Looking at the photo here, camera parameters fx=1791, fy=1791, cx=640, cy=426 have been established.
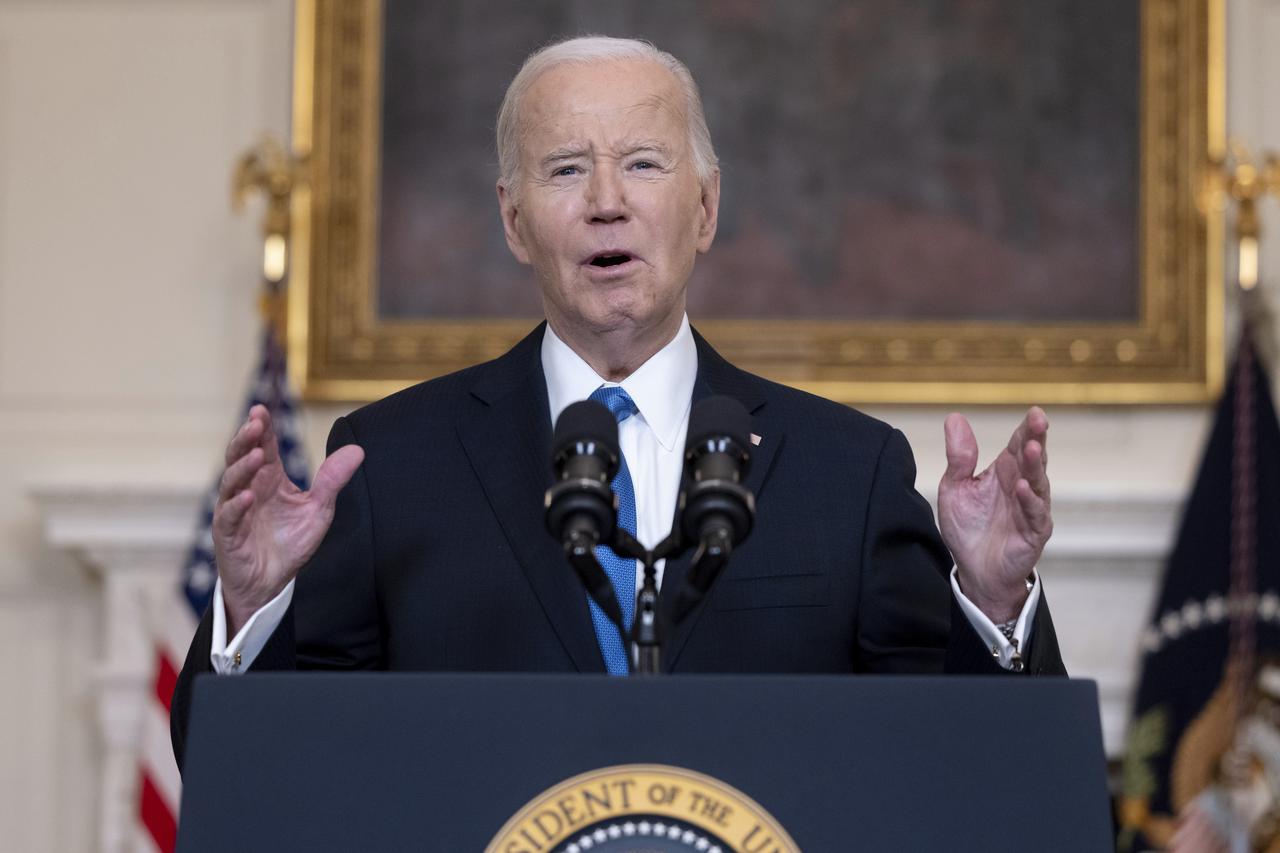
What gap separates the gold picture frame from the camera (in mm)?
5801

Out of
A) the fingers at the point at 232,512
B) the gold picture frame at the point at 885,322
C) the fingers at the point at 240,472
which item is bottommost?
the fingers at the point at 232,512

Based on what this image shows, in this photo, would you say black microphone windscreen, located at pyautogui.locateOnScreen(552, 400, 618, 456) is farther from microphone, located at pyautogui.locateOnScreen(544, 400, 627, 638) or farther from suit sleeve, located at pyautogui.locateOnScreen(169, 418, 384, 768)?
suit sleeve, located at pyautogui.locateOnScreen(169, 418, 384, 768)

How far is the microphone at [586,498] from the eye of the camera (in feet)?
5.70

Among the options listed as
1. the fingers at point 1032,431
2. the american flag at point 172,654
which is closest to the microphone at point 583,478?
the fingers at point 1032,431

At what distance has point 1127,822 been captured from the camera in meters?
5.41

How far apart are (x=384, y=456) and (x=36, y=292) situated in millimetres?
3868

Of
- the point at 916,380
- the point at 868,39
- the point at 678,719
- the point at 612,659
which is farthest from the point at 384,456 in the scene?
the point at 868,39

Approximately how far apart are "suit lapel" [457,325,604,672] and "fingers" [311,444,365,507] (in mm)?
303

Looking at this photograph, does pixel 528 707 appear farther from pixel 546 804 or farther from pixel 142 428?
pixel 142 428

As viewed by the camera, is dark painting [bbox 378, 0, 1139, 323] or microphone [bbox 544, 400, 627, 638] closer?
microphone [bbox 544, 400, 627, 638]

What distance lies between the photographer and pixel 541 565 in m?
2.38

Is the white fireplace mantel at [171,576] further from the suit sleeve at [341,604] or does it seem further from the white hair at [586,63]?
the suit sleeve at [341,604]

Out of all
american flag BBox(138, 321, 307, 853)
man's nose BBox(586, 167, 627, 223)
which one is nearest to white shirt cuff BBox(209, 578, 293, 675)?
man's nose BBox(586, 167, 627, 223)

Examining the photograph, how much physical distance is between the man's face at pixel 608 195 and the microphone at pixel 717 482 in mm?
731
